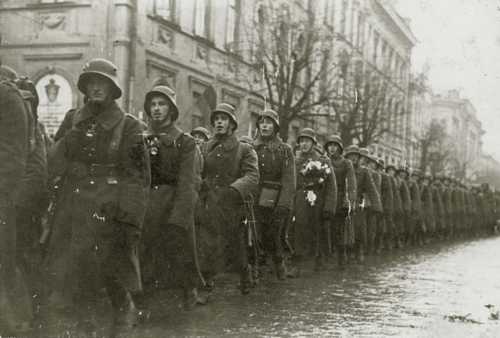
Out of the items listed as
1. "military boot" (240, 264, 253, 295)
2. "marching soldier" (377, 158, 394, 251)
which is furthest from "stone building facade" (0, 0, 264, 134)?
"military boot" (240, 264, 253, 295)

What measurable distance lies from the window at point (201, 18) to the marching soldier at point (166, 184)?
54.5 ft

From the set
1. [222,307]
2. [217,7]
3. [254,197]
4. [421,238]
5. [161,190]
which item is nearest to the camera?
[161,190]

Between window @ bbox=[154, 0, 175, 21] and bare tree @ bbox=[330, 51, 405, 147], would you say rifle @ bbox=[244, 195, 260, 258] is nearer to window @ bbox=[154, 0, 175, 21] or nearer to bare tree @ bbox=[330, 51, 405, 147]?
window @ bbox=[154, 0, 175, 21]

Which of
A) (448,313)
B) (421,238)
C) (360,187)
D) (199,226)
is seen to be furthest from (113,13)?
(448,313)

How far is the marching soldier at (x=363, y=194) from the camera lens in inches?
574

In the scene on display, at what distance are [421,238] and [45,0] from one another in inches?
456

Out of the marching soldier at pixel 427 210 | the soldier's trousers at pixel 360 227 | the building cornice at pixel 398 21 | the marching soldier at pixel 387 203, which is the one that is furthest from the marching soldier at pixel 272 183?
the building cornice at pixel 398 21

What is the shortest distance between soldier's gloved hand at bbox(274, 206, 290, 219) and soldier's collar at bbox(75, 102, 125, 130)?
456 cm

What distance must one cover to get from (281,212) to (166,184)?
3.26m

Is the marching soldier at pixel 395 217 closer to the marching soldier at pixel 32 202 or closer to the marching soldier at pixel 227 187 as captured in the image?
the marching soldier at pixel 227 187

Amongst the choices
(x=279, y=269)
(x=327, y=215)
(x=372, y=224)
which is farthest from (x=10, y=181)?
(x=372, y=224)

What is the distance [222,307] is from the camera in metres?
7.88

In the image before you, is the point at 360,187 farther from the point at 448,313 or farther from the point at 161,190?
the point at 161,190

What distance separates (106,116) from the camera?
5805 millimetres
